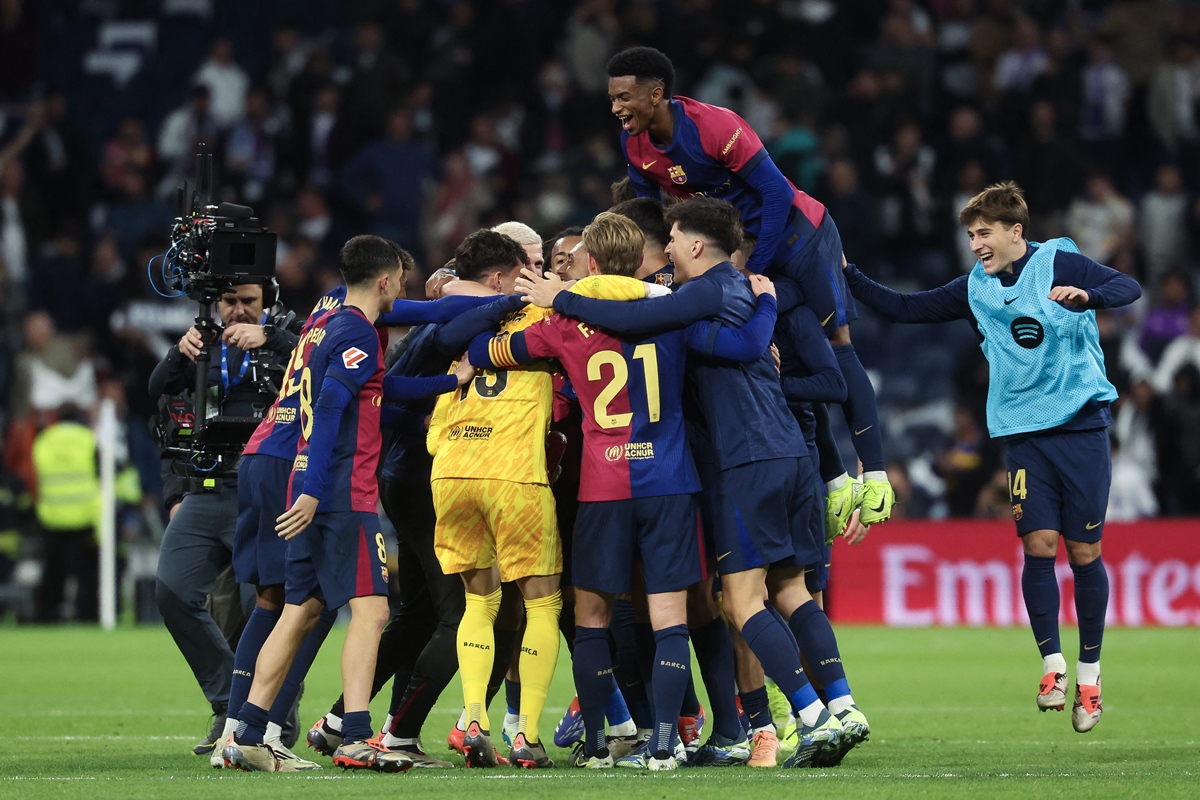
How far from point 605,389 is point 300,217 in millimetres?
13037

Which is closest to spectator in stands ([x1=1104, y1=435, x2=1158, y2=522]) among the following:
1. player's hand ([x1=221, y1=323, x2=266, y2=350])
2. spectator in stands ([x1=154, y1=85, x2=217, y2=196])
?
spectator in stands ([x1=154, y1=85, x2=217, y2=196])

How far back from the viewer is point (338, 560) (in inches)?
275

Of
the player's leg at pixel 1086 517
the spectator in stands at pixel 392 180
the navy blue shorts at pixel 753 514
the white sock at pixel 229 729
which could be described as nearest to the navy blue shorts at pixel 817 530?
the navy blue shorts at pixel 753 514

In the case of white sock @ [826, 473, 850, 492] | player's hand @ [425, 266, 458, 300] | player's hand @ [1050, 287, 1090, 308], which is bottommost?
white sock @ [826, 473, 850, 492]

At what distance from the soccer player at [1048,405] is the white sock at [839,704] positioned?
162cm

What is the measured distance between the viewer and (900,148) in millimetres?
19078

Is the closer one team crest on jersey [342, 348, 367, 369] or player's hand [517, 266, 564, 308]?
team crest on jersey [342, 348, 367, 369]

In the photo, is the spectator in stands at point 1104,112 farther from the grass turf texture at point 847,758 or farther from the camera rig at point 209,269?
the camera rig at point 209,269

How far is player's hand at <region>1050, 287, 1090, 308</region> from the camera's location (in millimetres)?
7512

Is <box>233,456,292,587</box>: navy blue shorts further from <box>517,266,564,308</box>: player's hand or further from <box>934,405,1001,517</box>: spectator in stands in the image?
<box>934,405,1001,517</box>: spectator in stands

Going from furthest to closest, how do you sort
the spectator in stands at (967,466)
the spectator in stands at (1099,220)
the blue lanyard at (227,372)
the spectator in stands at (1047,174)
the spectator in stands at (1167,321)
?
1. the spectator in stands at (1047,174)
2. the spectator in stands at (1099,220)
3. the spectator in stands at (1167,321)
4. the spectator in stands at (967,466)
5. the blue lanyard at (227,372)

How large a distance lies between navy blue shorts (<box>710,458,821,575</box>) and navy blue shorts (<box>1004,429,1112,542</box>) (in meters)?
1.64

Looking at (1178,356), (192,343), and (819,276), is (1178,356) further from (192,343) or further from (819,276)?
(192,343)

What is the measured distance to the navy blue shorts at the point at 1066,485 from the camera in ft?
26.5
